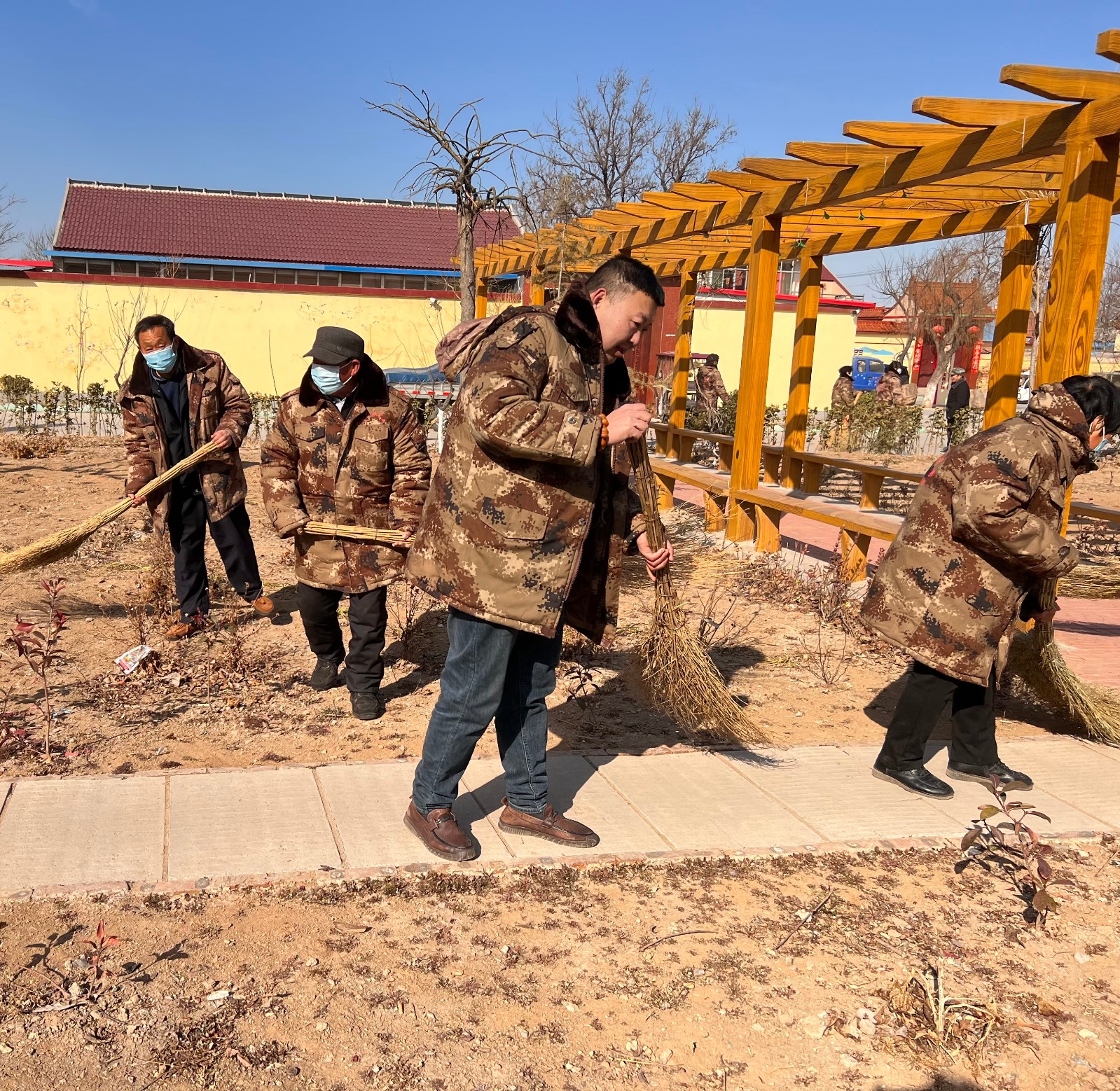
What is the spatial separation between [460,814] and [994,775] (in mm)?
2160

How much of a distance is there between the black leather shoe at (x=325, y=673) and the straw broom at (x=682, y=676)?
1.64 metres

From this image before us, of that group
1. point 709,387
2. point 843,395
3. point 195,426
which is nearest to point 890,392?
point 843,395

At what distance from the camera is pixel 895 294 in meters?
41.7

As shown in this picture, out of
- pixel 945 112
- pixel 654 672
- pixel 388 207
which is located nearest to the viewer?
pixel 654 672

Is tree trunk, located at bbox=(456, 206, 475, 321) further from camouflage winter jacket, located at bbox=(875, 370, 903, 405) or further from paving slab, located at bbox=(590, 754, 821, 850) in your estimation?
paving slab, located at bbox=(590, 754, 821, 850)

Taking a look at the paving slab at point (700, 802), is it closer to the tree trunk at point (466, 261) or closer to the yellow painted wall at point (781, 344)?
the tree trunk at point (466, 261)

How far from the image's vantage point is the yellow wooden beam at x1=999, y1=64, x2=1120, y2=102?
486 cm

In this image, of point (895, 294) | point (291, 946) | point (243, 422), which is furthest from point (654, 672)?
point (895, 294)

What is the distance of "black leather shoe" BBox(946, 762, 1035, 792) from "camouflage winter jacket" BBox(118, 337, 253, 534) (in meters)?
3.91

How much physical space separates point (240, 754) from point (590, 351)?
7.85 feet

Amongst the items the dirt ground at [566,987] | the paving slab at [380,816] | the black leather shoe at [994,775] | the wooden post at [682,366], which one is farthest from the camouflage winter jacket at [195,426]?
the wooden post at [682,366]

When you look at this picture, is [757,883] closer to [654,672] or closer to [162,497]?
[654,672]

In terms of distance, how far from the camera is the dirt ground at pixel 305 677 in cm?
441

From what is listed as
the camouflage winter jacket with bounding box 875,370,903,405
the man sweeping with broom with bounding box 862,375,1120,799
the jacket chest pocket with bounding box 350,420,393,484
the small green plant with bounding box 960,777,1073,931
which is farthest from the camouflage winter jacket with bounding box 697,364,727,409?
the small green plant with bounding box 960,777,1073,931
